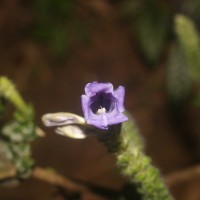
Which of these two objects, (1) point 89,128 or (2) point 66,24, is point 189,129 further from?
(1) point 89,128

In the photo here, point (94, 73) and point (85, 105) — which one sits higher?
point (94, 73)

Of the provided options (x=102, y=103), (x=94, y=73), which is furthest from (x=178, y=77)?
(x=94, y=73)

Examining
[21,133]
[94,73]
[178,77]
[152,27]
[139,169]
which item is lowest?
[139,169]

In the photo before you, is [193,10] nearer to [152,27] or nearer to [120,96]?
[152,27]

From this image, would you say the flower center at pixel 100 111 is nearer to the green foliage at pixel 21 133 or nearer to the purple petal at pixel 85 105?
the purple petal at pixel 85 105

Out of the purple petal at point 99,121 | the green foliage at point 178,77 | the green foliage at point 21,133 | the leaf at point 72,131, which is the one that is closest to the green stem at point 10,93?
the green foliage at point 21,133

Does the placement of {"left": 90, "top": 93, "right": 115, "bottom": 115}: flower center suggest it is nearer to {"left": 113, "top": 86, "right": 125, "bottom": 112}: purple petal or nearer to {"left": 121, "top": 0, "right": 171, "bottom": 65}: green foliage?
{"left": 113, "top": 86, "right": 125, "bottom": 112}: purple petal

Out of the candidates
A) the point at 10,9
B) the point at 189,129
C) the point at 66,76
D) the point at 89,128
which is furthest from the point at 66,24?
the point at 89,128
